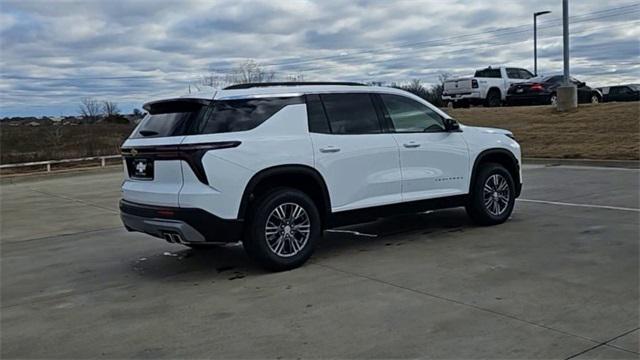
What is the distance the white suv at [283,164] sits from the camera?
239 inches

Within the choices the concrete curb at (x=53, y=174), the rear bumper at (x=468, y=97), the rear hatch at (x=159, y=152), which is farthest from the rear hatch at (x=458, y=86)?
the rear hatch at (x=159, y=152)

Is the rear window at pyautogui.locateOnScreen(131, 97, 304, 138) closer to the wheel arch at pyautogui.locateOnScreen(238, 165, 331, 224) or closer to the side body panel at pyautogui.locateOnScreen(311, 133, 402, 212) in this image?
the wheel arch at pyautogui.locateOnScreen(238, 165, 331, 224)

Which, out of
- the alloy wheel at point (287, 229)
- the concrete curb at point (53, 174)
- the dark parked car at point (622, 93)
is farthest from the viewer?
the dark parked car at point (622, 93)

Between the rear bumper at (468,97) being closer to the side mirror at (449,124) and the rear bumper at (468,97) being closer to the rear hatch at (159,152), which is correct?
the side mirror at (449,124)

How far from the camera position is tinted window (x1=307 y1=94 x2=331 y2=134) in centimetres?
677

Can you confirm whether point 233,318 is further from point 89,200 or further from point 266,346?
point 89,200

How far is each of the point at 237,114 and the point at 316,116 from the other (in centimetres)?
91

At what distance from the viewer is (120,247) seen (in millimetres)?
8461

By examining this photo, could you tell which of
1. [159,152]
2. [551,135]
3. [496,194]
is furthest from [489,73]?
[159,152]

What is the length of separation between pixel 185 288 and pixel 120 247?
273 cm

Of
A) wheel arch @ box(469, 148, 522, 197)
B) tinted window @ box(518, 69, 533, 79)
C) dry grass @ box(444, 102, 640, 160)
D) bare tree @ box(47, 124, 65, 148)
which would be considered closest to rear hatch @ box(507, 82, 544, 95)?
tinted window @ box(518, 69, 533, 79)

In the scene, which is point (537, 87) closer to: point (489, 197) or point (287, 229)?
point (489, 197)

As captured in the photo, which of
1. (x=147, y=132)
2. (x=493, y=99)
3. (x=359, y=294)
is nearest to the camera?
(x=359, y=294)

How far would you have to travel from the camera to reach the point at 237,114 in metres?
6.36
